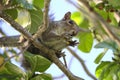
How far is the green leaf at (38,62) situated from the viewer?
5.34ft

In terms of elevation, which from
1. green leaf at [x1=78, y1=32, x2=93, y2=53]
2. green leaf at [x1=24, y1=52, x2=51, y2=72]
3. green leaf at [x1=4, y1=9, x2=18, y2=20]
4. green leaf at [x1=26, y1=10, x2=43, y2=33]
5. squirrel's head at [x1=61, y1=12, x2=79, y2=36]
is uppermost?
green leaf at [x1=4, y1=9, x2=18, y2=20]

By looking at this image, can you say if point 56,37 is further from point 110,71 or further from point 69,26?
point 110,71

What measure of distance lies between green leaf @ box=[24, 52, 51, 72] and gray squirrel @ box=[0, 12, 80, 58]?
0.39 ft

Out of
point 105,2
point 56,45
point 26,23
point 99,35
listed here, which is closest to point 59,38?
point 56,45

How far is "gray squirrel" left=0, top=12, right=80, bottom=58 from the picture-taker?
181 centimetres

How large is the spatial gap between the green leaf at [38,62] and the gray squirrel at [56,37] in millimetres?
118

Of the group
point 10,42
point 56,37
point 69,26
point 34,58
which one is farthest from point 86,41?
point 34,58

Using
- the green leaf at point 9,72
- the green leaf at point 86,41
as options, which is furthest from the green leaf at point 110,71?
the green leaf at point 86,41

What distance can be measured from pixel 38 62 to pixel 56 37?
14.7 inches

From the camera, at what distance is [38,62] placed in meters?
1.64

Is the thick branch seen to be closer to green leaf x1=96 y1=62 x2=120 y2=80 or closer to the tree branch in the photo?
the tree branch

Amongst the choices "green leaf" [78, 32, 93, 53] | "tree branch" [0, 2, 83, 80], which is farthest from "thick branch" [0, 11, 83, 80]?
"green leaf" [78, 32, 93, 53]

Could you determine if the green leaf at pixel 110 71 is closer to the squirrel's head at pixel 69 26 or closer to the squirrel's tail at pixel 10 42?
the squirrel's head at pixel 69 26

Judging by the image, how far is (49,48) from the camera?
72.0 inches
